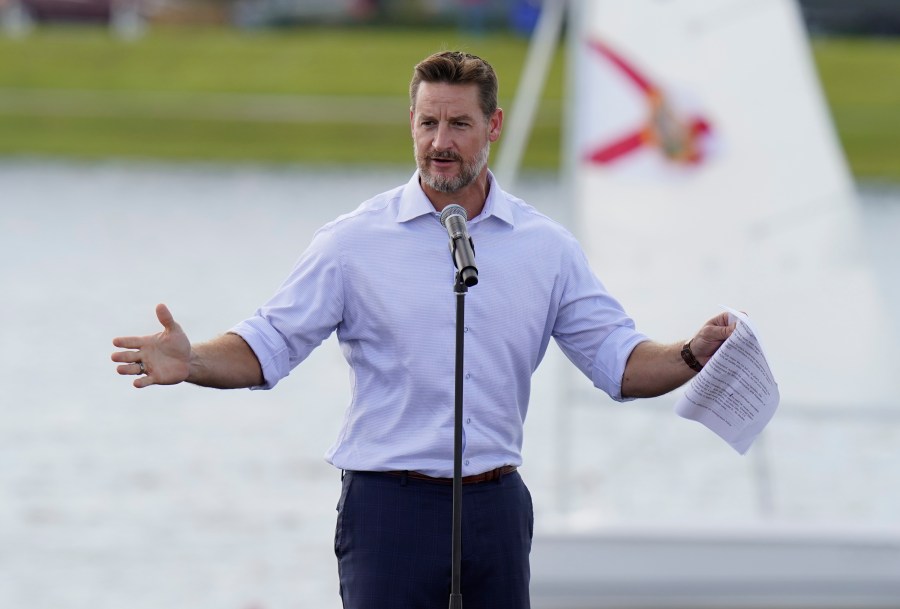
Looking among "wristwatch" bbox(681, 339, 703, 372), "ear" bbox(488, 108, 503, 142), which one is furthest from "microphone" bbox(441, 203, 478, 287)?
"wristwatch" bbox(681, 339, 703, 372)

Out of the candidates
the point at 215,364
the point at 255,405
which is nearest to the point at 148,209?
the point at 255,405

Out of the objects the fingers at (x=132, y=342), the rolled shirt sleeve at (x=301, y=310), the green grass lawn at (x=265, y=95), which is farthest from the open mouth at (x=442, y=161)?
the green grass lawn at (x=265, y=95)

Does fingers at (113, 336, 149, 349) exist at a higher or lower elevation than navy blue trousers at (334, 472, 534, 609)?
higher

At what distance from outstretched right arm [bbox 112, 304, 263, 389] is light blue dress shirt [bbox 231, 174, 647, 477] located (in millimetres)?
48

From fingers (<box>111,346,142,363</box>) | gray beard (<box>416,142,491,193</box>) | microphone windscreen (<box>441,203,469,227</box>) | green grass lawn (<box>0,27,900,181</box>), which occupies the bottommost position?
fingers (<box>111,346,142,363</box>)

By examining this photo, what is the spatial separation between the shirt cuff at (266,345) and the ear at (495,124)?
66 centimetres

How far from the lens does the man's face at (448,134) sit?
3809 millimetres

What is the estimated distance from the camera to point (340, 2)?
3834 cm

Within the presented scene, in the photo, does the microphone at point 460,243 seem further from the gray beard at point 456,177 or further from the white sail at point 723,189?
the white sail at point 723,189

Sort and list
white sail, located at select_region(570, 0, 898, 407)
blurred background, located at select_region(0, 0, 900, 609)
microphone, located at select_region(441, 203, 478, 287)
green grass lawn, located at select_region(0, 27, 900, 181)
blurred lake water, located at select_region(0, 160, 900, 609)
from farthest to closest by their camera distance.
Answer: green grass lawn, located at select_region(0, 27, 900, 181)
blurred background, located at select_region(0, 0, 900, 609)
blurred lake water, located at select_region(0, 160, 900, 609)
white sail, located at select_region(570, 0, 898, 407)
microphone, located at select_region(441, 203, 478, 287)

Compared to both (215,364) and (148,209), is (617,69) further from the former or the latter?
(148,209)

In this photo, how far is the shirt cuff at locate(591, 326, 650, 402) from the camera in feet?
13.1

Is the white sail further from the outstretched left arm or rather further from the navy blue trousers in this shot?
the navy blue trousers

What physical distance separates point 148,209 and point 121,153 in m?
4.32
